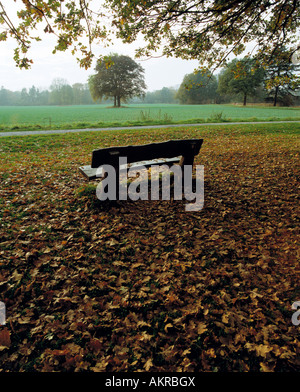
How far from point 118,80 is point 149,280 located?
61.4 meters

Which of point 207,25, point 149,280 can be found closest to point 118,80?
point 207,25

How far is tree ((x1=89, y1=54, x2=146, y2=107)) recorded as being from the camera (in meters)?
55.1

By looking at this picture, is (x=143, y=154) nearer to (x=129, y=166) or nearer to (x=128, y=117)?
(x=129, y=166)

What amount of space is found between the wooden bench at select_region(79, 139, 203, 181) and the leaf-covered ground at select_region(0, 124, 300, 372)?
30.5 inches

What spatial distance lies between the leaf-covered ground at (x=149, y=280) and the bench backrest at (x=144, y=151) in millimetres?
926

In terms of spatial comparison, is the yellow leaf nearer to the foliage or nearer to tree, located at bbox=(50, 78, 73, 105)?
the foliage

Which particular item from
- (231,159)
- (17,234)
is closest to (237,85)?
→ (231,159)

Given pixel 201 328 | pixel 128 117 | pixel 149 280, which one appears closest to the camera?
pixel 201 328

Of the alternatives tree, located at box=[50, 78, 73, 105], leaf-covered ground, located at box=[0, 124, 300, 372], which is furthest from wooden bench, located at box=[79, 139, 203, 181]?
tree, located at box=[50, 78, 73, 105]

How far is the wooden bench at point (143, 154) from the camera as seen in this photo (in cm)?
437

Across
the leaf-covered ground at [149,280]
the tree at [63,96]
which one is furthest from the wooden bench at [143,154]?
the tree at [63,96]

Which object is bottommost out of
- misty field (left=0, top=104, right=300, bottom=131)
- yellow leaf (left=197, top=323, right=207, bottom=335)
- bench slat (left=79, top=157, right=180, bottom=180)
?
yellow leaf (left=197, top=323, right=207, bottom=335)

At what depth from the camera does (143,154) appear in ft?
15.4

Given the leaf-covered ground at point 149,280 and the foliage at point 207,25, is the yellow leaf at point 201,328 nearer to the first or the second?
the leaf-covered ground at point 149,280
